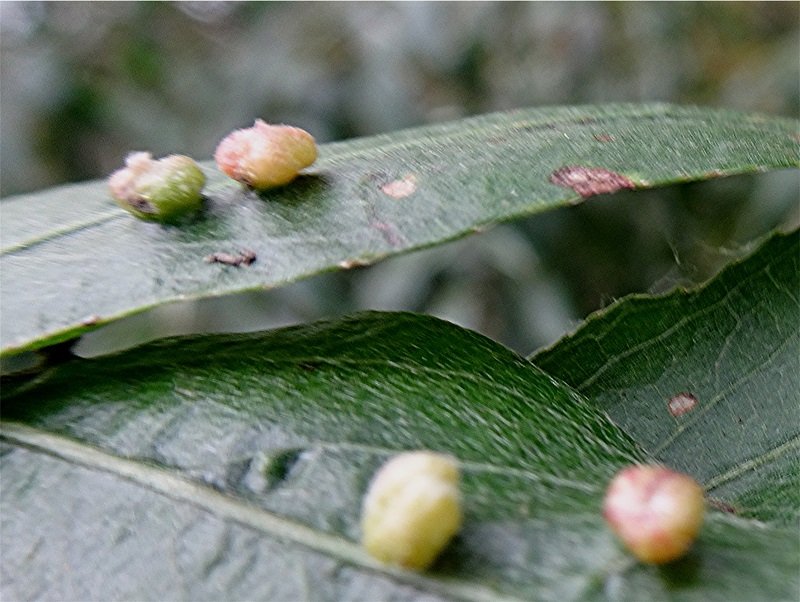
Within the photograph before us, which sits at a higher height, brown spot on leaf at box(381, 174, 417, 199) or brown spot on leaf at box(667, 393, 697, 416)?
brown spot on leaf at box(381, 174, 417, 199)

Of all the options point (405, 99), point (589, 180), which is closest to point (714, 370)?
point (589, 180)

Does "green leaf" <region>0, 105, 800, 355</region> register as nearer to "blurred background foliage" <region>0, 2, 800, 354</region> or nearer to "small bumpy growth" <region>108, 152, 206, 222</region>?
"small bumpy growth" <region>108, 152, 206, 222</region>

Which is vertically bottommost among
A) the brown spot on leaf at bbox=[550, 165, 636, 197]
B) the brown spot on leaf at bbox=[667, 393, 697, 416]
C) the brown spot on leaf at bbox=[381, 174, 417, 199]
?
the brown spot on leaf at bbox=[667, 393, 697, 416]

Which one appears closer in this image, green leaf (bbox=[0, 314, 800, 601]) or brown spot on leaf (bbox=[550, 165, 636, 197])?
green leaf (bbox=[0, 314, 800, 601])

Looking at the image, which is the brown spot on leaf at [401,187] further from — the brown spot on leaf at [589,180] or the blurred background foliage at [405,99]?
the blurred background foliage at [405,99]

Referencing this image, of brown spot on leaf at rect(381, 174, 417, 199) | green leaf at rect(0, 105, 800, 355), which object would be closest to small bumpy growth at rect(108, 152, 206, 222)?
green leaf at rect(0, 105, 800, 355)

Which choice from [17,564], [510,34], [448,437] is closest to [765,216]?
[510,34]

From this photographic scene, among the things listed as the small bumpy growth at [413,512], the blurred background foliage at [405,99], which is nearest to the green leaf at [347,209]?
the small bumpy growth at [413,512]
